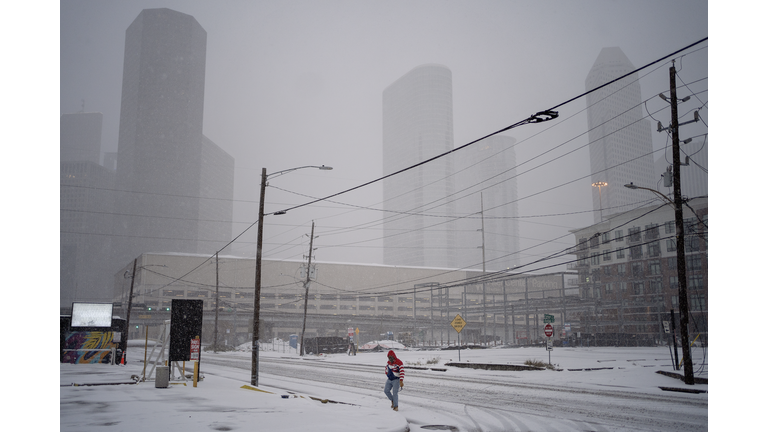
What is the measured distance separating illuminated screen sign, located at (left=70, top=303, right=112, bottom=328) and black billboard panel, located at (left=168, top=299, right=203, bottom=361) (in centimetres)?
1359

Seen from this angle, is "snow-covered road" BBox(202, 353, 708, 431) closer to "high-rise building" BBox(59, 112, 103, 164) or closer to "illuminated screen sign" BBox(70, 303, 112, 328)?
"illuminated screen sign" BBox(70, 303, 112, 328)

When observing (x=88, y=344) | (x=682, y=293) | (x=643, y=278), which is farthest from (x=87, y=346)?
(x=643, y=278)

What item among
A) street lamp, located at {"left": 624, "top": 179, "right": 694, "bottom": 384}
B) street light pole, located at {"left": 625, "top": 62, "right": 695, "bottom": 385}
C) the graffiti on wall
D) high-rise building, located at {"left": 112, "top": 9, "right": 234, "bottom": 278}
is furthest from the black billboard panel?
high-rise building, located at {"left": 112, "top": 9, "right": 234, "bottom": 278}

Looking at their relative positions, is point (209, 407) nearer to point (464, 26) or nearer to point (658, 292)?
point (464, 26)

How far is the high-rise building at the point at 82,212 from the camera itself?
69875 millimetres

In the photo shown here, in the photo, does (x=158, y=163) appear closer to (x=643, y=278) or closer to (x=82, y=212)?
(x=82, y=212)

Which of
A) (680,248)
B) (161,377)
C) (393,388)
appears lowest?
(161,377)

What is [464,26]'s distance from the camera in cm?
3183

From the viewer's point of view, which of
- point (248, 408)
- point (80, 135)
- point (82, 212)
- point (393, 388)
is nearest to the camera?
point (248, 408)

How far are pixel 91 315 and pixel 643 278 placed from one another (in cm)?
7651

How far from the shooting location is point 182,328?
61.3 feet

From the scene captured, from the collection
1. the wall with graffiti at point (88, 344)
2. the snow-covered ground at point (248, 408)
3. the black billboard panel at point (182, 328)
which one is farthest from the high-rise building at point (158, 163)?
the snow-covered ground at point (248, 408)

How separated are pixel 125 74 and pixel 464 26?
177 metres

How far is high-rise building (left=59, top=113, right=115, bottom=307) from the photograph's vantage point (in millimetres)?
69875
